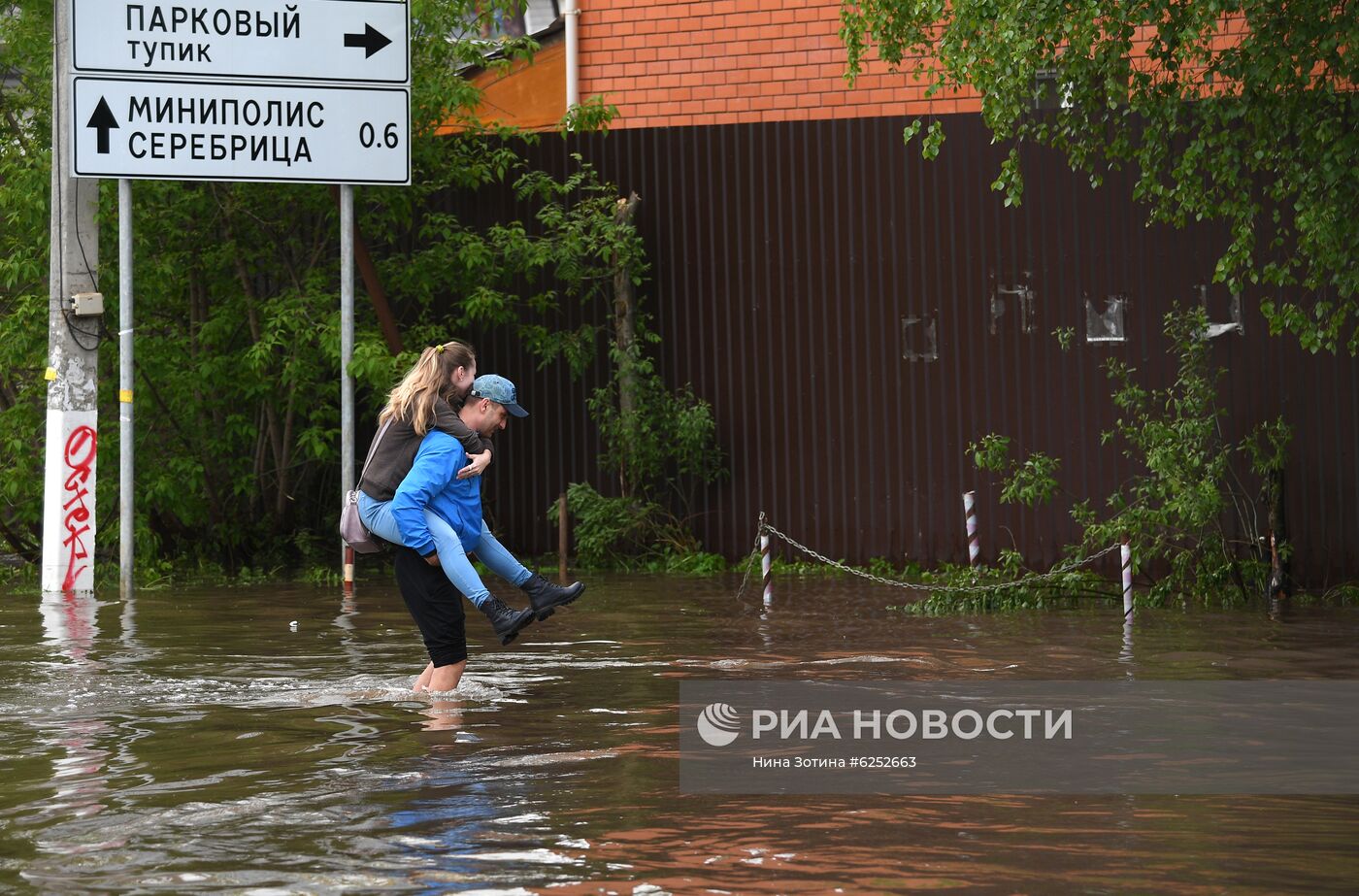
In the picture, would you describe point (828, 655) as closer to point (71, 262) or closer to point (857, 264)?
point (857, 264)

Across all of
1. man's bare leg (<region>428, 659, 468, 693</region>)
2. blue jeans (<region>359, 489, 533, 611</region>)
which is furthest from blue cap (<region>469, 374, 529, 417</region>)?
man's bare leg (<region>428, 659, 468, 693</region>)

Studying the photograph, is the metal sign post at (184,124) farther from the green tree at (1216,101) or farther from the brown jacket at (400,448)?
the brown jacket at (400,448)

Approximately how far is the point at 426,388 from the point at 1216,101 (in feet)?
23.3

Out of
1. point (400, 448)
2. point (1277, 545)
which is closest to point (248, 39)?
point (400, 448)

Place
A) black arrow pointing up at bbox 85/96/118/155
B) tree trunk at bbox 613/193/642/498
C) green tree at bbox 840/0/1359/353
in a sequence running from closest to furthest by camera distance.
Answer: green tree at bbox 840/0/1359/353
black arrow pointing up at bbox 85/96/118/155
tree trunk at bbox 613/193/642/498

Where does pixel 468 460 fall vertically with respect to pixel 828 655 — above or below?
above

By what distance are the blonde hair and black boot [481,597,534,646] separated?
911 millimetres

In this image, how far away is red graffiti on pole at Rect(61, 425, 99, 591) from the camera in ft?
49.5

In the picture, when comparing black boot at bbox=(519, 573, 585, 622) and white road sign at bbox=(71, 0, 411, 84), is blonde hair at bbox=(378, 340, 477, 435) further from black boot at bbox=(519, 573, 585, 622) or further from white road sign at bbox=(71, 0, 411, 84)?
white road sign at bbox=(71, 0, 411, 84)


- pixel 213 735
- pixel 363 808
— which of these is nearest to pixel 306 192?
pixel 213 735

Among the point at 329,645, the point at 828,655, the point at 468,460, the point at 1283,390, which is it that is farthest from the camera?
the point at 1283,390

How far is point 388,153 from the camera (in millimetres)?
15055

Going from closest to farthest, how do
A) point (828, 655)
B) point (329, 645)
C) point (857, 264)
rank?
point (828, 655) < point (329, 645) < point (857, 264)

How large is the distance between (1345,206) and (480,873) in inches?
369
